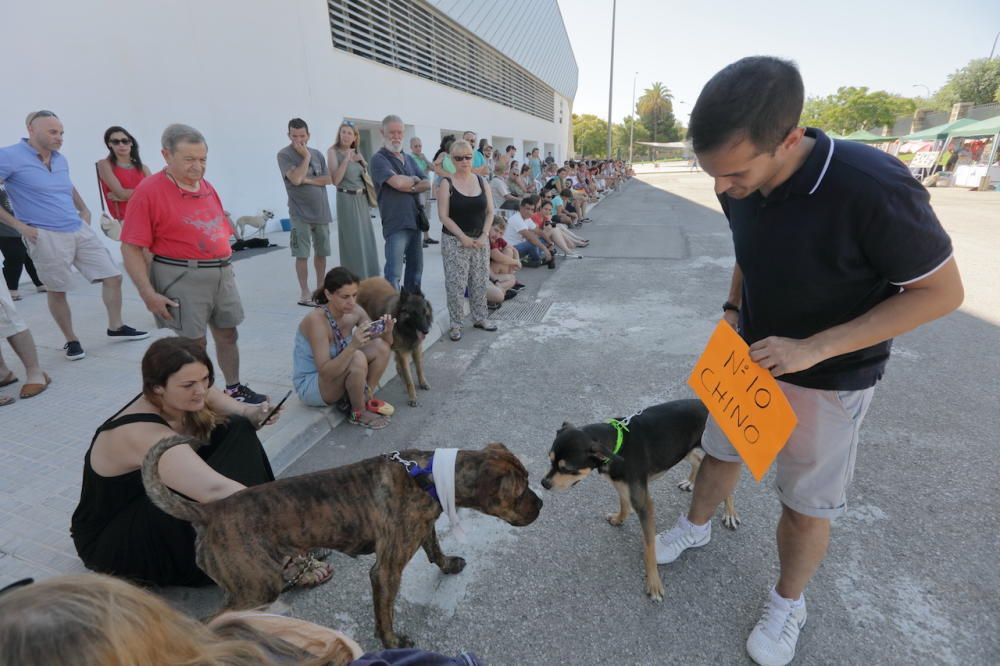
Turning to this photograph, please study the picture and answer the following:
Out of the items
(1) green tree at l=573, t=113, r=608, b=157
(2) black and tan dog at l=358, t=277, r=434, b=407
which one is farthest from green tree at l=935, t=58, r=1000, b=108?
(2) black and tan dog at l=358, t=277, r=434, b=407

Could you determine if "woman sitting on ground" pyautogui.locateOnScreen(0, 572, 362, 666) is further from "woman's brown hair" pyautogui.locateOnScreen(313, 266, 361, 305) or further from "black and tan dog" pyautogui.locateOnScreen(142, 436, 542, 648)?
"woman's brown hair" pyautogui.locateOnScreen(313, 266, 361, 305)

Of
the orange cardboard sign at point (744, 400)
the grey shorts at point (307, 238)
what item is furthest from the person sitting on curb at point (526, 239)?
the orange cardboard sign at point (744, 400)

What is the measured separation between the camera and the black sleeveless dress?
2.20 metres

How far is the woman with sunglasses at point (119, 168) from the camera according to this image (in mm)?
5371

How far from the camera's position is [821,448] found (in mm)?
1809

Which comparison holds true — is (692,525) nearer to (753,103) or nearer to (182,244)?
(753,103)

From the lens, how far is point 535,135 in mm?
37125

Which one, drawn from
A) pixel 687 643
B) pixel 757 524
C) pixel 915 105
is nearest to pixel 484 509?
pixel 687 643

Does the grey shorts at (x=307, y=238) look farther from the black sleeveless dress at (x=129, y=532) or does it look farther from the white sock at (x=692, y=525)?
the white sock at (x=692, y=525)

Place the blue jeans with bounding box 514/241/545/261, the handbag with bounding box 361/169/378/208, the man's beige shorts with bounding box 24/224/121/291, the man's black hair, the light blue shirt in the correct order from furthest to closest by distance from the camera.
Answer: the blue jeans with bounding box 514/241/545/261 < the handbag with bounding box 361/169/378/208 < the man's beige shorts with bounding box 24/224/121/291 < the light blue shirt < the man's black hair

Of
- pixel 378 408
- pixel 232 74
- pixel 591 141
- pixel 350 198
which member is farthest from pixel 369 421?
pixel 591 141

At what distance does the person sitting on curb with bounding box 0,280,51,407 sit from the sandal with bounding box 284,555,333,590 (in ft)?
11.1

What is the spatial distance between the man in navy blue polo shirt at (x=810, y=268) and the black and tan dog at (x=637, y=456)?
1.95ft

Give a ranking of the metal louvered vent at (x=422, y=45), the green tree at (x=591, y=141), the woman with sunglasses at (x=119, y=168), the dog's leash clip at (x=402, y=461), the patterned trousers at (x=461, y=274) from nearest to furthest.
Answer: the dog's leash clip at (x=402, y=461)
the woman with sunglasses at (x=119, y=168)
the patterned trousers at (x=461, y=274)
the metal louvered vent at (x=422, y=45)
the green tree at (x=591, y=141)
